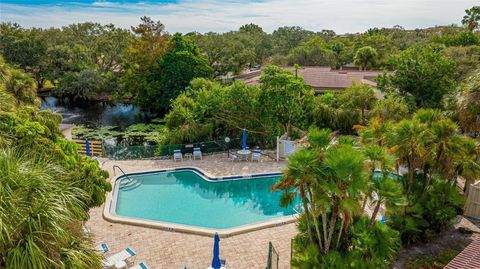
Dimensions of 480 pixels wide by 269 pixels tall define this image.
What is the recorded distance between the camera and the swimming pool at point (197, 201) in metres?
14.4

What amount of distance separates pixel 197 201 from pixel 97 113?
2702 cm

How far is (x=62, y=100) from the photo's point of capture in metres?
46.4

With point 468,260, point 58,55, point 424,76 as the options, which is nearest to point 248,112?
point 424,76

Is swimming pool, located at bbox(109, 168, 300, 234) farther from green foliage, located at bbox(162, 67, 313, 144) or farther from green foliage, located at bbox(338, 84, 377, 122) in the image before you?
green foliage, located at bbox(338, 84, 377, 122)

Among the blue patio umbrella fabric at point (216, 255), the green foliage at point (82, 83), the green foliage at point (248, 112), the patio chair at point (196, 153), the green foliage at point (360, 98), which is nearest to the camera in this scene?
the blue patio umbrella fabric at point (216, 255)

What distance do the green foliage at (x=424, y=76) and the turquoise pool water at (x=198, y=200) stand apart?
12780 millimetres

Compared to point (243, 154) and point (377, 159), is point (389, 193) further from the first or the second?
point (243, 154)

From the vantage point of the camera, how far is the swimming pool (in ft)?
47.3

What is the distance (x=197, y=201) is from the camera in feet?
53.8

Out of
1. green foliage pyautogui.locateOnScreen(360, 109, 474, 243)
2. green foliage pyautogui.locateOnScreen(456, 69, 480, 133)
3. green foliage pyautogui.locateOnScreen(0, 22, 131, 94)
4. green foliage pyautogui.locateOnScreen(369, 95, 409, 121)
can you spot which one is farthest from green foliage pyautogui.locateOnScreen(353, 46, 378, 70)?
green foliage pyautogui.locateOnScreen(360, 109, 474, 243)

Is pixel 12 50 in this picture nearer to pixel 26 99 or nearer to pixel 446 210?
pixel 26 99

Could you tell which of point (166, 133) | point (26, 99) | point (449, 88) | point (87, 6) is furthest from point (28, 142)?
point (449, 88)

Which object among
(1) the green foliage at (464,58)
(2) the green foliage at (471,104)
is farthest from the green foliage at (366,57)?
(2) the green foliage at (471,104)

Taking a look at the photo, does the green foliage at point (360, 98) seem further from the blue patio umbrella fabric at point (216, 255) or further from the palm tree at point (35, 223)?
the palm tree at point (35, 223)
